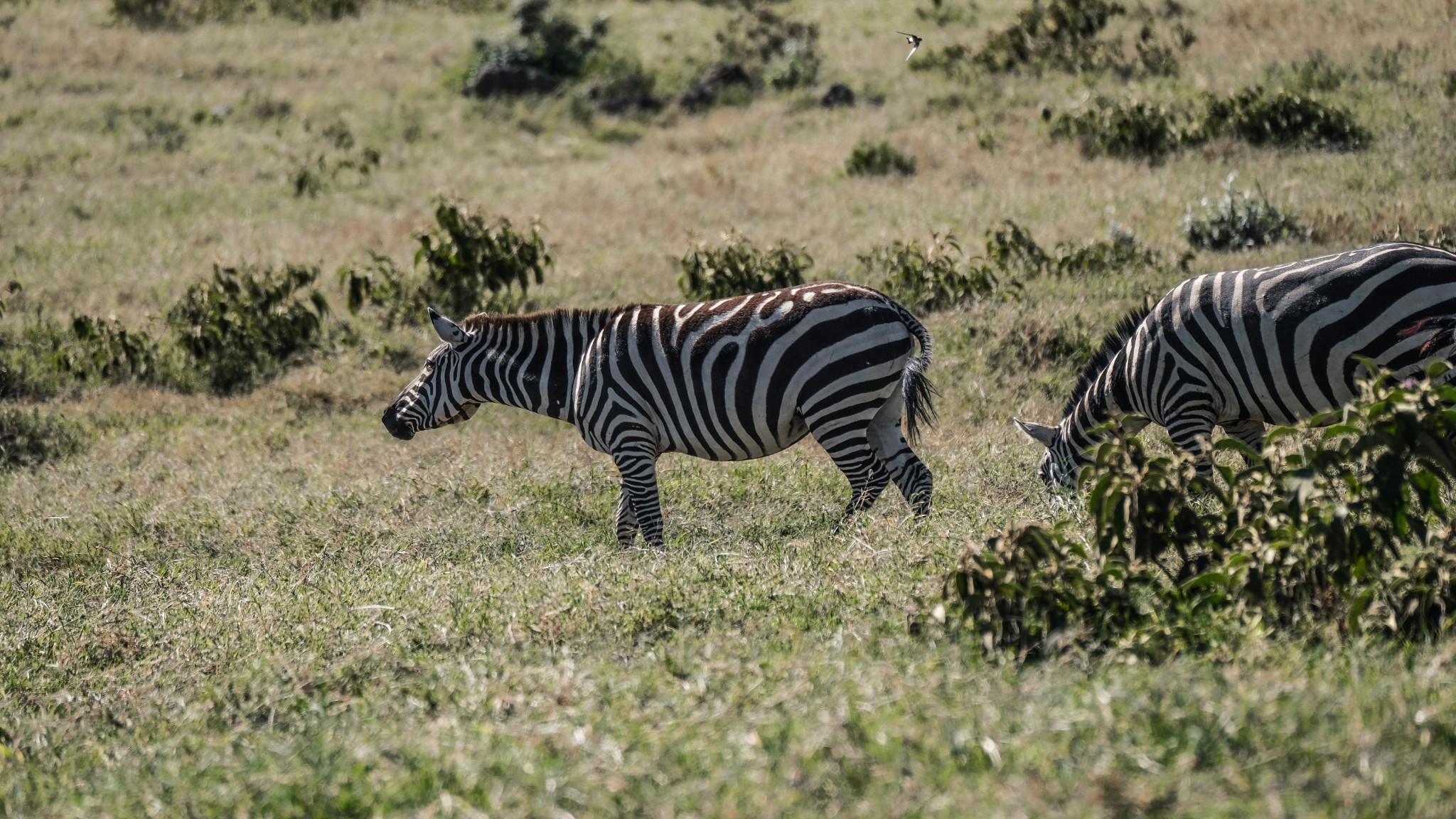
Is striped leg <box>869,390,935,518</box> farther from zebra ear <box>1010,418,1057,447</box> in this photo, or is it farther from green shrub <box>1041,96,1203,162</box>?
green shrub <box>1041,96,1203,162</box>

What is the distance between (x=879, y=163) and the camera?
1808cm

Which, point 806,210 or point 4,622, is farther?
point 806,210

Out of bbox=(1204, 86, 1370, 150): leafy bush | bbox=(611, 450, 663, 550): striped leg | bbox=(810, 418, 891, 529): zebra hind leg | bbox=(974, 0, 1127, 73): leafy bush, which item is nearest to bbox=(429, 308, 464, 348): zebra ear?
bbox=(611, 450, 663, 550): striped leg

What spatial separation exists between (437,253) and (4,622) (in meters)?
8.01

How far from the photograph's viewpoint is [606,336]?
8562 millimetres

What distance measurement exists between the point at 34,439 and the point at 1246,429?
9.96 metres

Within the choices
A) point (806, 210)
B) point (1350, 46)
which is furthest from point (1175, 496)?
point (1350, 46)

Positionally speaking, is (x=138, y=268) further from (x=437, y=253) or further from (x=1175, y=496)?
(x=1175, y=496)

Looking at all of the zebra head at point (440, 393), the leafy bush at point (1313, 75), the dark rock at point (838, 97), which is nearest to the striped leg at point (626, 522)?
the zebra head at point (440, 393)

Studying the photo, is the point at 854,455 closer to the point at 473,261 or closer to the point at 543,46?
the point at 473,261

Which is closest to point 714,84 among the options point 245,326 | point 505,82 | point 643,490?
point 505,82

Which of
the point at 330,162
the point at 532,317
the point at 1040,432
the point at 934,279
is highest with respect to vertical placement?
the point at 532,317

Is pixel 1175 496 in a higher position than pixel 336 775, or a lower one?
higher

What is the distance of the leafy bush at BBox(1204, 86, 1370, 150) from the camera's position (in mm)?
16016
